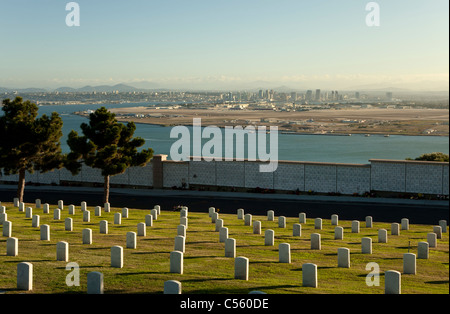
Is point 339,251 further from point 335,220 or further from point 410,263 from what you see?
point 335,220

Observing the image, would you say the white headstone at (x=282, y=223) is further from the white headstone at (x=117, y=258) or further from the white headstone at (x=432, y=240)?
the white headstone at (x=117, y=258)

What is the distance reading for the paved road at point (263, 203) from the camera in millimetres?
28297

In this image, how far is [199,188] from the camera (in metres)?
38.0

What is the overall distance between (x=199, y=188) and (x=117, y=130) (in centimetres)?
855

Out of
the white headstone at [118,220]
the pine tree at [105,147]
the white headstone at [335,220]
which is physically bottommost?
the white headstone at [335,220]

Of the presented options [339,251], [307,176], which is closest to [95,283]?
[339,251]

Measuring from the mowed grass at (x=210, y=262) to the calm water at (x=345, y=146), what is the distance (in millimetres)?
90134

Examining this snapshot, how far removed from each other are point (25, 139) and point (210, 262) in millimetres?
20059

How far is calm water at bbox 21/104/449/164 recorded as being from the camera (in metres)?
120

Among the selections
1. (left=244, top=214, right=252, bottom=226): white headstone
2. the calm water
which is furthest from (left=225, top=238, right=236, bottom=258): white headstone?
the calm water

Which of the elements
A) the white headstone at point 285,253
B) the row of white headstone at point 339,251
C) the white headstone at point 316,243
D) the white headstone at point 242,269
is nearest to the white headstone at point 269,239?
the row of white headstone at point 339,251

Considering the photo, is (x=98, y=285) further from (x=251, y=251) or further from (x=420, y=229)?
(x=420, y=229)

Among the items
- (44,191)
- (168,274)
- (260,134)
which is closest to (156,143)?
(260,134)

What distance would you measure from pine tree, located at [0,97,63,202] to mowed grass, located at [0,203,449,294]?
9.34 metres
